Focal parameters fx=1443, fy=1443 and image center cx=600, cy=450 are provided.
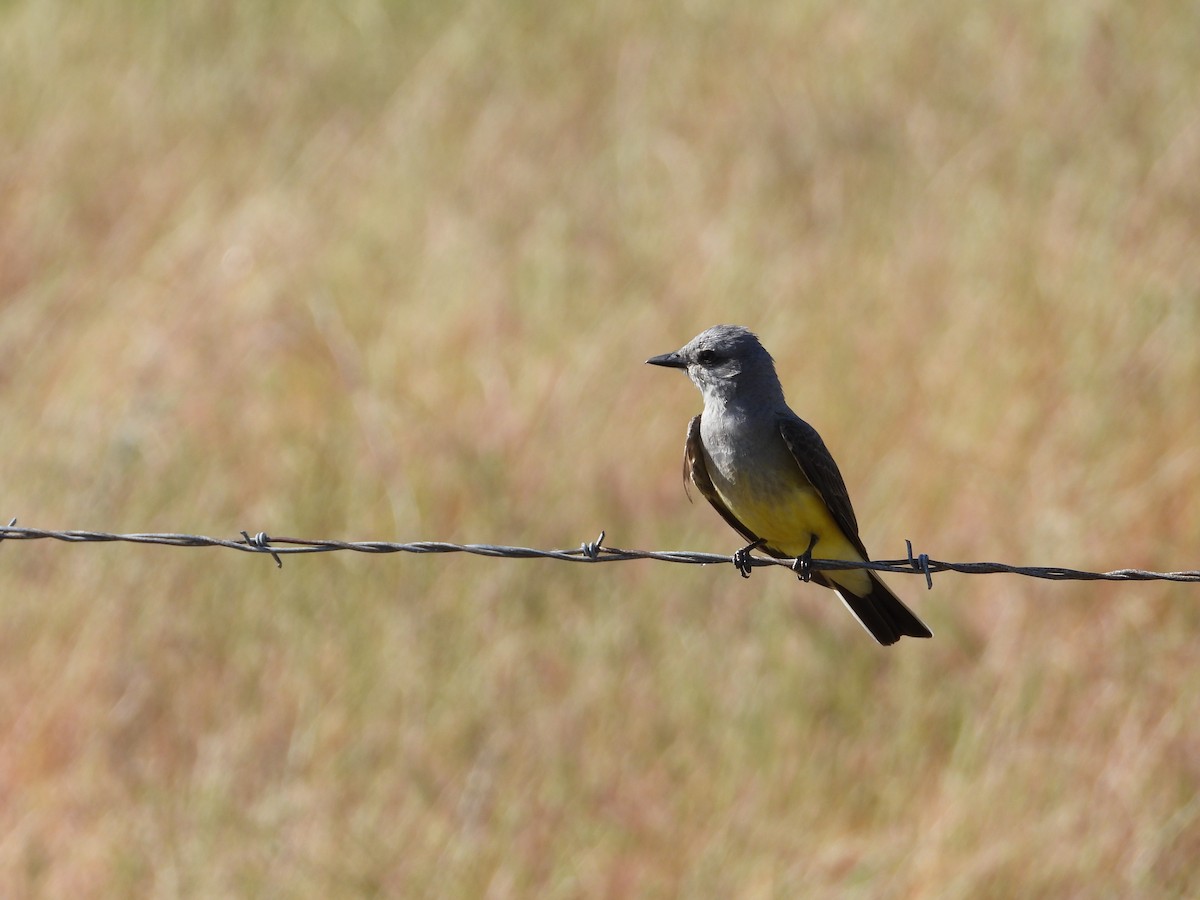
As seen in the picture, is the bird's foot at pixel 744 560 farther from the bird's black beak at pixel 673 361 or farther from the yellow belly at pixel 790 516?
the bird's black beak at pixel 673 361

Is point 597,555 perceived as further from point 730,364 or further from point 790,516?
point 730,364

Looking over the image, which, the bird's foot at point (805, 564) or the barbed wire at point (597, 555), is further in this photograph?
the bird's foot at point (805, 564)

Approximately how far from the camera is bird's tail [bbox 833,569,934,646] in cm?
493

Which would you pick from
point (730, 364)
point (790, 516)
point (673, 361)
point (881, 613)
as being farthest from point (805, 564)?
point (673, 361)

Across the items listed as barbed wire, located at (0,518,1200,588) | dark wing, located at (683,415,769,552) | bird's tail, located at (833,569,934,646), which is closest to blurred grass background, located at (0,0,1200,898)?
bird's tail, located at (833,569,934,646)

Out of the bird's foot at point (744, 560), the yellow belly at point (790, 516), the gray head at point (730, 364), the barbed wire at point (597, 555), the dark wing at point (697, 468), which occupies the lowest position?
the barbed wire at point (597, 555)

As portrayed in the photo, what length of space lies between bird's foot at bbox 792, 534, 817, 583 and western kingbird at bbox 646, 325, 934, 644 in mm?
13

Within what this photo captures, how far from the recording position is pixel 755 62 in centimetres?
1004

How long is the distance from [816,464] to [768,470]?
0.16 metres

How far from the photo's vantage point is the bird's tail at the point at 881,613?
4926 millimetres

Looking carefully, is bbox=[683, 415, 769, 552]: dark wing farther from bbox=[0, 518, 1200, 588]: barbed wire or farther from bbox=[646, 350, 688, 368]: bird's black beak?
bbox=[0, 518, 1200, 588]: barbed wire

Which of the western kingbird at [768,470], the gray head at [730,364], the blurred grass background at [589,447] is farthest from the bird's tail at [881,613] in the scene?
the gray head at [730,364]

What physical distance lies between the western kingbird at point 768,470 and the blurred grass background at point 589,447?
667 millimetres

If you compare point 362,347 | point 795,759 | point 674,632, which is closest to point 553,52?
point 362,347
